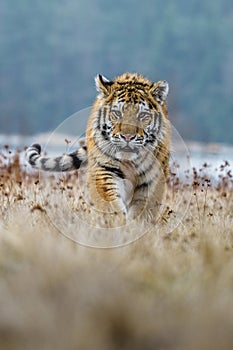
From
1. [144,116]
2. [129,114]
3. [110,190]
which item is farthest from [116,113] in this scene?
[110,190]

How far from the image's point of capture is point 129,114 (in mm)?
5883

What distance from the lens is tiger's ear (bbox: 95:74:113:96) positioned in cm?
610

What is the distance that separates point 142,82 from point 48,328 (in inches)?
147

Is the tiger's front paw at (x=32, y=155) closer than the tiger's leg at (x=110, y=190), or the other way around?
the tiger's leg at (x=110, y=190)

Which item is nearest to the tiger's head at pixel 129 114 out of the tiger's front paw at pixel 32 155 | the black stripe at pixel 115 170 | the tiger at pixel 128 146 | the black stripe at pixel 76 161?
the tiger at pixel 128 146

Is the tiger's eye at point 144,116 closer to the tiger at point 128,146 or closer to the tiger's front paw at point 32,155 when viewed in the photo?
the tiger at point 128,146

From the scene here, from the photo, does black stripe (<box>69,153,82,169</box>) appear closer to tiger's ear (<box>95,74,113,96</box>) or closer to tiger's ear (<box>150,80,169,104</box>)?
tiger's ear (<box>95,74,113,96</box>)

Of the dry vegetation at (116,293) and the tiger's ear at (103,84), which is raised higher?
the tiger's ear at (103,84)

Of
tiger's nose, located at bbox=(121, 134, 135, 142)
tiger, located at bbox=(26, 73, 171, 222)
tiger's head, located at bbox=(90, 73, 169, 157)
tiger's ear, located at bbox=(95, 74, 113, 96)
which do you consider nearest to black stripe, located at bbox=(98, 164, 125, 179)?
tiger, located at bbox=(26, 73, 171, 222)

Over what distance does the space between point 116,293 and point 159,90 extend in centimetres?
324

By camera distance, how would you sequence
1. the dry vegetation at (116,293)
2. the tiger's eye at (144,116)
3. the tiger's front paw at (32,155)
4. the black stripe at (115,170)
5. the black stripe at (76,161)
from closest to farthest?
the dry vegetation at (116,293)
the tiger's eye at (144,116)
the black stripe at (115,170)
the black stripe at (76,161)
the tiger's front paw at (32,155)

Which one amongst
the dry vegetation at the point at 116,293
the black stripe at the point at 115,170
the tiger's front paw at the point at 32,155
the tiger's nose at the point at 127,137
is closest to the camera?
the dry vegetation at the point at 116,293

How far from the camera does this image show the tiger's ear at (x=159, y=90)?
20.2 ft

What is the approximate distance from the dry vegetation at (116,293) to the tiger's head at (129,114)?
115 centimetres
